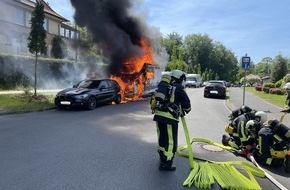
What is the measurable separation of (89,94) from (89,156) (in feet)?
28.3

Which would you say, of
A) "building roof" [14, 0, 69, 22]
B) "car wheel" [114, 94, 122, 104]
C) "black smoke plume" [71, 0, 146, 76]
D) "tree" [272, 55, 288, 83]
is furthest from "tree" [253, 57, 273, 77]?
"car wheel" [114, 94, 122, 104]

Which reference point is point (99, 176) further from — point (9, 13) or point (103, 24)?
point (9, 13)

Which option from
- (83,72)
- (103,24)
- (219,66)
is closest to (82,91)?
(103,24)

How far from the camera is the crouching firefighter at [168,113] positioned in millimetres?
5504

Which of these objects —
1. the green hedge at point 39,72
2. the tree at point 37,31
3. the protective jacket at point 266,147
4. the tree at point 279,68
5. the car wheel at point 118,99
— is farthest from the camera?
the tree at point 279,68

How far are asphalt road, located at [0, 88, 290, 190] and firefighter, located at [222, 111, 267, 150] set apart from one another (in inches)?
16.0

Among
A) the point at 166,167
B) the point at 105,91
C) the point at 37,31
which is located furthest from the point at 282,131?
the point at 37,31

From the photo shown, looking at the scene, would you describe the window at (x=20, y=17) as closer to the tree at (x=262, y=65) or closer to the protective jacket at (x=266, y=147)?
the protective jacket at (x=266, y=147)

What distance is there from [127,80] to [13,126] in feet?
36.7

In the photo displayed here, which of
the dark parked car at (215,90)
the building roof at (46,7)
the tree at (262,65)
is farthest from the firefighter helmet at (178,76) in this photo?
the tree at (262,65)

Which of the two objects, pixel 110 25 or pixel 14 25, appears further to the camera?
pixel 14 25

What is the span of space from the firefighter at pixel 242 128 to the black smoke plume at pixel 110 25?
14690 mm

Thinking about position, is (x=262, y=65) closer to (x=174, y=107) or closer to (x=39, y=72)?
(x=39, y=72)

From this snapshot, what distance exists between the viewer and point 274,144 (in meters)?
6.05
